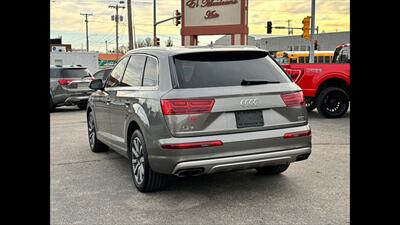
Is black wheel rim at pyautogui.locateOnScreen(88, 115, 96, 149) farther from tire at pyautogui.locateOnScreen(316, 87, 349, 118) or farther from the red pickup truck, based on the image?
tire at pyautogui.locateOnScreen(316, 87, 349, 118)

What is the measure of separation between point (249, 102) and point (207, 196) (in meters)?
1.17

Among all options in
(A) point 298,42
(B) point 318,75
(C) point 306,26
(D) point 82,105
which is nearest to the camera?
(B) point 318,75

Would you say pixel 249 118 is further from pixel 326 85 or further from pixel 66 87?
pixel 66 87

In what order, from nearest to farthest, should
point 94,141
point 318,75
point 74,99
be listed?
point 94,141 → point 318,75 → point 74,99

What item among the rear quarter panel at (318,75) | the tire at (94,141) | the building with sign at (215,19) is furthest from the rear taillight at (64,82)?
the building with sign at (215,19)

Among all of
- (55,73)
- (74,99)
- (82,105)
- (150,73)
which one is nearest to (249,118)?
(150,73)

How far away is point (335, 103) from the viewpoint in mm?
10875

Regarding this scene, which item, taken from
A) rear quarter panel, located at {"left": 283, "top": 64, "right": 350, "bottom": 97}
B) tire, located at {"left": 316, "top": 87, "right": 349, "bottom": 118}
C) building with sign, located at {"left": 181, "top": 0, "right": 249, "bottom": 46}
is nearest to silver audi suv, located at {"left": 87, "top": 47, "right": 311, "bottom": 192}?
rear quarter panel, located at {"left": 283, "top": 64, "right": 350, "bottom": 97}

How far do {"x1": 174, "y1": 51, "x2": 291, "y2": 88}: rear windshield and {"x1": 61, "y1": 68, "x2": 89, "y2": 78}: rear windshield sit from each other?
1053 centimetres

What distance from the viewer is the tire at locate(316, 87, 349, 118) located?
10.7 meters

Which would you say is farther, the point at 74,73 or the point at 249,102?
the point at 74,73

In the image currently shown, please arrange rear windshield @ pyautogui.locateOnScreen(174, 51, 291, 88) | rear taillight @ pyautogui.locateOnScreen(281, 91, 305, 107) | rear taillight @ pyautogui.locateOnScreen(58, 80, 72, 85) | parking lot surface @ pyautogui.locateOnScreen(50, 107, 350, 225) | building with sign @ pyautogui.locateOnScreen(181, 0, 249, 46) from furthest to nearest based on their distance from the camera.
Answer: building with sign @ pyautogui.locateOnScreen(181, 0, 249, 46), rear taillight @ pyautogui.locateOnScreen(58, 80, 72, 85), rear taillight @ pyautogui.locateOnScreen(281, 91, 305, 107), rear windshield @ pyautogui.locateOnScreen(174, 51, 291, 88), parking lot surface @ pyautogui.locateOnScreen(50, 107, 350, 225)
